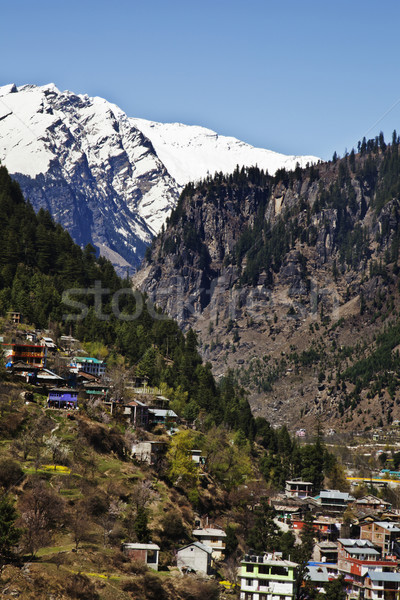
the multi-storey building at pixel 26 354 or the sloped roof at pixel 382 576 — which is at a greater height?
the multi-storey building at pixel 26 354

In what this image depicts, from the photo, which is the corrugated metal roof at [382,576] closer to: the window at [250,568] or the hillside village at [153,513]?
the hillside village at [153,513]

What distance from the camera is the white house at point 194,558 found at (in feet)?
350

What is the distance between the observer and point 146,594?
90562 mm

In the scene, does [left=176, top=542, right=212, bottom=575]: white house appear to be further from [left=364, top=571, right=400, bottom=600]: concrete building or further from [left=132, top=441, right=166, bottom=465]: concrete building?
[left=364, top=571, right=400, bottom=600]: concrete building

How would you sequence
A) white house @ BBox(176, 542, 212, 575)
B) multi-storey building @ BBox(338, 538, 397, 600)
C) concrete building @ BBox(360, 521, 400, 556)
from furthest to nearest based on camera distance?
concrete building @ BBox(360, 521, 400, 556), multi-storey building @ BBox(338, 538, 397, 600), white house @ BBox(176, 542, 212, 575)

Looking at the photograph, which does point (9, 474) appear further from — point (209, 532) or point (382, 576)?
point (382, 576)

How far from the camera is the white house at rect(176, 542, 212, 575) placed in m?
107

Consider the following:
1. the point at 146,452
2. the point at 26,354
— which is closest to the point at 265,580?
the point at 146,452

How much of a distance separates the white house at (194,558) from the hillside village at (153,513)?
140mm

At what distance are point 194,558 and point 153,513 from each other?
8911mm

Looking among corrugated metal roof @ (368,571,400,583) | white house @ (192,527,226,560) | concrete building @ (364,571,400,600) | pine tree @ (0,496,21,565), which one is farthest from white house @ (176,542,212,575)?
pine tree @ (0,496,21,565)

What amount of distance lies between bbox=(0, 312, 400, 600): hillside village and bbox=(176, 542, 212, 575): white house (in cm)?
14

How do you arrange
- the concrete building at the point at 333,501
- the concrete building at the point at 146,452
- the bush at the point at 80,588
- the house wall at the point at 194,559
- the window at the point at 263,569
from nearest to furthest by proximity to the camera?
the bush at the point at 80,588
the window at the point at 263,569
the house wall at the point at 194,559
the concrete building at the point at 146,452
the concrete building at the point at 333,501

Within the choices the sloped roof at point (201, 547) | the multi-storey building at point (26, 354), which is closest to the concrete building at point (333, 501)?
the sloped roof at point (201, 547)
